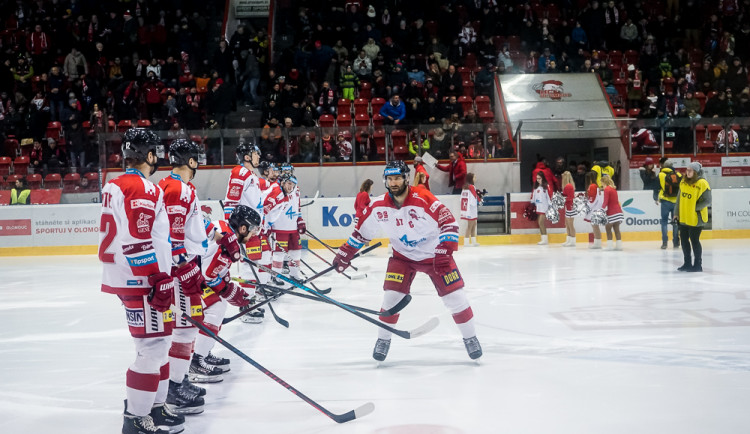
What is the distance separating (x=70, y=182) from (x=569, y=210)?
918 centimetres

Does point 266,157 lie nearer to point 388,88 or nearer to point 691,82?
point 388,88

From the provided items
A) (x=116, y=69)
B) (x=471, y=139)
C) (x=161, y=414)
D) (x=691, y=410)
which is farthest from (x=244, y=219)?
(x=116, y=69)

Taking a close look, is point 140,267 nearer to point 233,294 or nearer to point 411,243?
point 233,294

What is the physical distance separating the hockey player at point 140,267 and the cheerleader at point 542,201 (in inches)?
465

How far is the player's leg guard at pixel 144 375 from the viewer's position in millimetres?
3453

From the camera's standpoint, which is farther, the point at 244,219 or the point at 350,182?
the point at 350,182

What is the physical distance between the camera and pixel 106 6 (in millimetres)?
20109

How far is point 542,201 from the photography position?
1470 centimetres

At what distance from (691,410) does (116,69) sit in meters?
16.8

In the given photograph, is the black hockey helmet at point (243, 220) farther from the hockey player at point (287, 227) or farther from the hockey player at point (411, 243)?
the hockey player at point (287, 227)

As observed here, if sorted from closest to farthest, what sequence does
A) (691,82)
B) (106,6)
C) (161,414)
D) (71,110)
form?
1. (161,414)
2. (71,110)
3. (691,82)
4. (106,6)

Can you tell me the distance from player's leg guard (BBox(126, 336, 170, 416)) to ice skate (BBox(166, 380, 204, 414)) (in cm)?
62

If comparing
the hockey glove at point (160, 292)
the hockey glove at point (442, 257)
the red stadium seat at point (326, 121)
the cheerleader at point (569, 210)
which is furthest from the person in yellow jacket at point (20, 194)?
the hockey glove at point (160, 292)

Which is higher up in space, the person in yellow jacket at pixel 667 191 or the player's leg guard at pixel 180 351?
the person in yellow jacket at pixel 667 191
